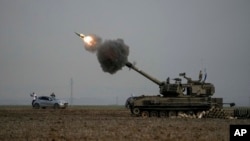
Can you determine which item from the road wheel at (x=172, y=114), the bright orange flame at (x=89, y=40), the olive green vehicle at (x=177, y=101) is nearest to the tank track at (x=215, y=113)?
the olive green vehicle at (x=177, y=101)

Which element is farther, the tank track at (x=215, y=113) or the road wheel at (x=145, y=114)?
the road wheel at (x=145, y=114)

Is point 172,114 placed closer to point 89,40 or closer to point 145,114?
point 145,114

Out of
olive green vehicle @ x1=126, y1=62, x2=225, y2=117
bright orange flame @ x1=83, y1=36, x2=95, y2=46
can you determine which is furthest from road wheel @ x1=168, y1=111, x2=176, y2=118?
bright orange flame @ x1=83, y1=36, x2=95, y2=46

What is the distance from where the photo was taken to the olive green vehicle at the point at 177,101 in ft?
130

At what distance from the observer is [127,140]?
1942cm

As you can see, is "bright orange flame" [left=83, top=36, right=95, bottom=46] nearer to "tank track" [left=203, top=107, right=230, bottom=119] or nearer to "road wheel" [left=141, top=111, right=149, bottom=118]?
"road wheel" [left=141, top=111, right=149, bottom=118]

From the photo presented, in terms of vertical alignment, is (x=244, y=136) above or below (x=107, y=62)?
below

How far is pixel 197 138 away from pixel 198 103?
63.7 ft

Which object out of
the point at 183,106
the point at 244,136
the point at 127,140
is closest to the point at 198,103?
A: the point at 183,106

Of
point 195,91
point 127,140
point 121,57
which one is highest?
point 121,57

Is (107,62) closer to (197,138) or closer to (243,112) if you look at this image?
(243,112)

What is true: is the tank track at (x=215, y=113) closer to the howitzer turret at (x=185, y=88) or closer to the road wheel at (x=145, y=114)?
the howitzer turret at (x=185, y=88)

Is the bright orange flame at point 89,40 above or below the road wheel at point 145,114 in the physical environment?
above

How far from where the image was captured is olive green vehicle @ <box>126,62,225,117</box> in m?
39.6
